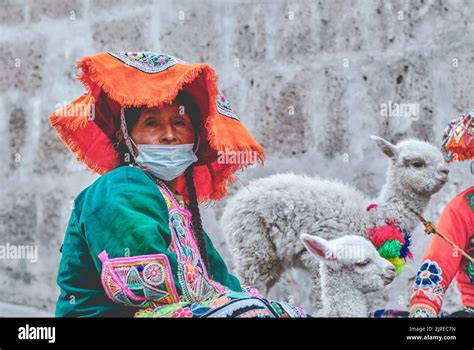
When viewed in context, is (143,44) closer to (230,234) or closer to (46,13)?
(46,13)

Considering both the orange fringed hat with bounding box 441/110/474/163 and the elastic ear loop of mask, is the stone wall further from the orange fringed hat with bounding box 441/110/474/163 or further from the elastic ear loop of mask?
the elastic ear loop of mask

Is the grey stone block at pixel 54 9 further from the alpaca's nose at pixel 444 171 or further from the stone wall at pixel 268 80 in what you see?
the alpaca's nose at pixel 444 171

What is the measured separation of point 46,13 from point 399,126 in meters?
2.11

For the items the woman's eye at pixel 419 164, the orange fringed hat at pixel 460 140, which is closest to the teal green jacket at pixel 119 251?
the woman's eye at pixel 419 164

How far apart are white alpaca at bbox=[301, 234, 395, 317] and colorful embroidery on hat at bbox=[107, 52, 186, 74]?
38.3 inches

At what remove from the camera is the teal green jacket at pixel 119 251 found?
4.00m

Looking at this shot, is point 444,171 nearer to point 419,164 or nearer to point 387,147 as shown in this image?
point 419,164

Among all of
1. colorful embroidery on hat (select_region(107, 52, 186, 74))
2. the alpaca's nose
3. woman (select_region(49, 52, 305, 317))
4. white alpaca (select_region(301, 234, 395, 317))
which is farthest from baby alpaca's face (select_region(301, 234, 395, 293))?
colorful embroidery on hat (select_region(107, 52, 186, 74))

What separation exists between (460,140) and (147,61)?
161 centimetres

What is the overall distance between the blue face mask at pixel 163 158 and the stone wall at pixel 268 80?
628mm

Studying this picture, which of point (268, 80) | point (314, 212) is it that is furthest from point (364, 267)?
point (268, 80)

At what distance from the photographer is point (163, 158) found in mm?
4461

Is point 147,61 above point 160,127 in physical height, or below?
above

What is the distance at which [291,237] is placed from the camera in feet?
16.8
